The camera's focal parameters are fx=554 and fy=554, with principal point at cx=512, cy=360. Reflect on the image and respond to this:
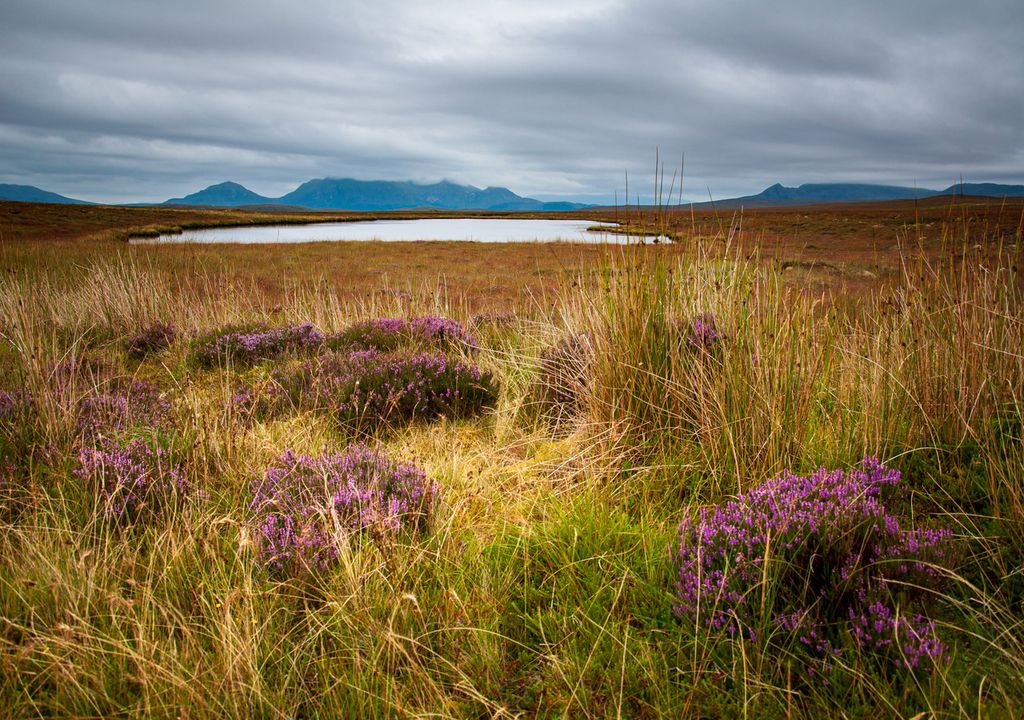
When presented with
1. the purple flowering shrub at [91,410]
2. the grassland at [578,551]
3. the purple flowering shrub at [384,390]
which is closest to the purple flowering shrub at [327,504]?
the grassland at [578,551]

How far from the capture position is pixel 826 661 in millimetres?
1774

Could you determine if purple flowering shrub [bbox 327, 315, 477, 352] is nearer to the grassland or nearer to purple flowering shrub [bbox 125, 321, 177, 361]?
the grassland

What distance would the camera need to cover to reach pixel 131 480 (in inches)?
115

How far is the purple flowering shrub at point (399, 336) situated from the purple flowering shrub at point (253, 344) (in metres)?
0.34

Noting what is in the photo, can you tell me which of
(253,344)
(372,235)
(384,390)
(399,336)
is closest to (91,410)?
(384,390)

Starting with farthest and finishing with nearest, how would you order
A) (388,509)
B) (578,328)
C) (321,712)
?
(578,328), (388,509), (321,712)

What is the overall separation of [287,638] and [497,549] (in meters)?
0.97

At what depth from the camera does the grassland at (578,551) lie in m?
1.78

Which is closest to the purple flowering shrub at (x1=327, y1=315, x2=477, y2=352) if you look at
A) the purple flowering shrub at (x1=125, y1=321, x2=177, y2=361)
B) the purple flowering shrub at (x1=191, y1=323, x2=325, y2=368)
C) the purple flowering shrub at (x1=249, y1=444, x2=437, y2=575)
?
the purple flowering shrub at (x1=191, y1=323, x2=325, y2=368)

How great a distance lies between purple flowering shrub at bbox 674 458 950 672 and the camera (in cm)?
184

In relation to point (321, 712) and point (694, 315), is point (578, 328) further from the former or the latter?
point (321, 712)

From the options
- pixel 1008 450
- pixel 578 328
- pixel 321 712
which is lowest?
pixel 321 712

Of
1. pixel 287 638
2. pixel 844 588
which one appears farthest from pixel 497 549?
pixel 844 588

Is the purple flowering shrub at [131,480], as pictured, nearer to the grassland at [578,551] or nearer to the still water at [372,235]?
the grassland at [578,551]
